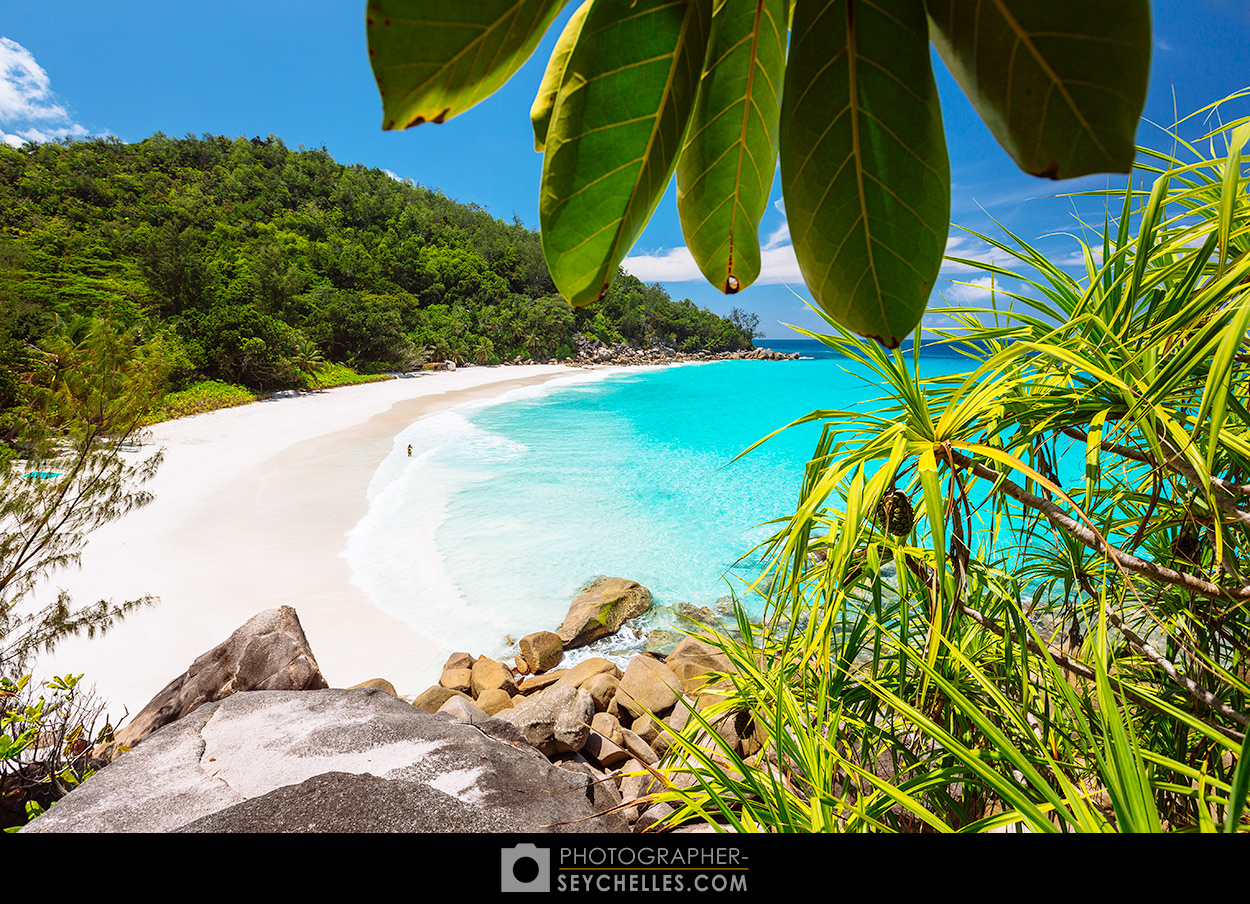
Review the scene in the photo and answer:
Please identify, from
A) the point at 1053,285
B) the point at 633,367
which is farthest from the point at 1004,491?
the point at 633,367

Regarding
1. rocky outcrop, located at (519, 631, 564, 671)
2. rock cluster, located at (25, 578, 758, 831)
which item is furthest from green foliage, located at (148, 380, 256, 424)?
rocky outcrop, located at (519, 631, 564, 671)

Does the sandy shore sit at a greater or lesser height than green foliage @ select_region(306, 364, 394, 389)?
lesser

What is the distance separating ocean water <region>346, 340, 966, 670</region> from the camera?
3.97 m

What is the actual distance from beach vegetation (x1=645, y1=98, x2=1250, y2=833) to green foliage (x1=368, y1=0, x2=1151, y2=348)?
0.57m

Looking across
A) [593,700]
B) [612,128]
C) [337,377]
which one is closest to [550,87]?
[612,128]

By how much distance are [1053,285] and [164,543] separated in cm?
564

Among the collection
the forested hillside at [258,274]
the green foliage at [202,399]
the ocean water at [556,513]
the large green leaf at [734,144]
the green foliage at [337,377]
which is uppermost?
the forested hillside at [258,274]

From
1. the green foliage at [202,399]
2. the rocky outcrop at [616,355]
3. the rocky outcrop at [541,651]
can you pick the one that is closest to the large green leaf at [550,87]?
the rocky outcrop at [541,651]

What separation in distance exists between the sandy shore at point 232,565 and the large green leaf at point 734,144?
3342 mm

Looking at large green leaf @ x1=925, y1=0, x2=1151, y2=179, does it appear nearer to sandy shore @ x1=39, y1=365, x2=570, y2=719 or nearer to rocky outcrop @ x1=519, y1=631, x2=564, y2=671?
sandy shore @ x1=39, y1=365, x2=570, y2=719

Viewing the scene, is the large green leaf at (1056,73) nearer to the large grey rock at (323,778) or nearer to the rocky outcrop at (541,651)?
the large grey rock at (323,778)

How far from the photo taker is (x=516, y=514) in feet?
19.6

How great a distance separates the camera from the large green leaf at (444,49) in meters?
0.14
